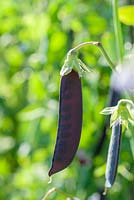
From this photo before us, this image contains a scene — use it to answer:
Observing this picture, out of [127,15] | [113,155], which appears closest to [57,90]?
[127,15]

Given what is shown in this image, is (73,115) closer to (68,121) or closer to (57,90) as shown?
(68,121)

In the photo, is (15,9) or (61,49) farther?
(15,9)

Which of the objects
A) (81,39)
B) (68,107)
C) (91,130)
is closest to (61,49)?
(81,39)

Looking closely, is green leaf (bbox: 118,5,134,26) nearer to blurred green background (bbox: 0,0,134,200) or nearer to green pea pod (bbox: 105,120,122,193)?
blurred green background (bbox: 0,0,134,200)

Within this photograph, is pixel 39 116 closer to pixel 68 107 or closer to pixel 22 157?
pixel 22 157

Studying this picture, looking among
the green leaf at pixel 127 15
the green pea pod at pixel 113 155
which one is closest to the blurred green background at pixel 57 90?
the green leaf at pixel 127 15

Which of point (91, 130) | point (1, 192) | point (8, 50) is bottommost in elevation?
point (1, 192)
